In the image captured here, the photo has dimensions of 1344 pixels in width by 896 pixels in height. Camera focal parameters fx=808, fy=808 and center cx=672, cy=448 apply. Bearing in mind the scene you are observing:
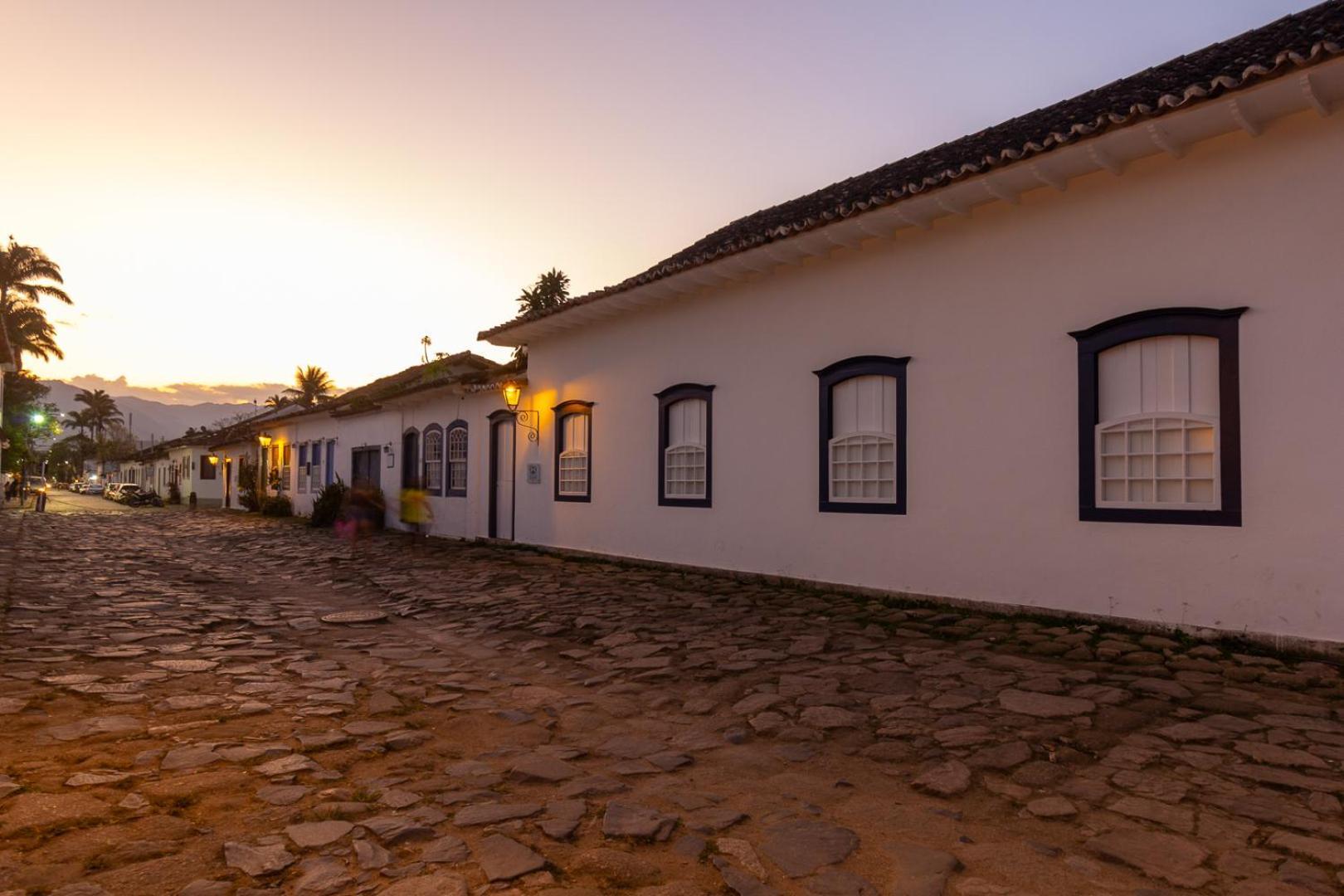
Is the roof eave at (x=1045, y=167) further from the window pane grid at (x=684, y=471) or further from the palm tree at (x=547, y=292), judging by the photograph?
the palm tree at (x=547, y=292)

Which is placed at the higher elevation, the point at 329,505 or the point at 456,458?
the point at 456,458

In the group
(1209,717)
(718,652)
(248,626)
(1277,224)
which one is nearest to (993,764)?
(1209,717)

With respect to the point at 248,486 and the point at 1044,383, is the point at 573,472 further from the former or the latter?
the point at 248,486

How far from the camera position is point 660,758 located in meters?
4.08

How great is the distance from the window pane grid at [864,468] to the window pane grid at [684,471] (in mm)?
2399

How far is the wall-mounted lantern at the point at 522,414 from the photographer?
597 inches

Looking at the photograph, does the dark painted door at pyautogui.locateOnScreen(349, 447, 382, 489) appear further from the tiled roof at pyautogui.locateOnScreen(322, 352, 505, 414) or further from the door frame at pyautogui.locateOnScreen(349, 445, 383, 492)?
the tiled roof at pyautogui.locateOnScreen(322, 352, 505, 414)

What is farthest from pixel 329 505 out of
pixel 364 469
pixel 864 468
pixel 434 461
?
pixel 864 468

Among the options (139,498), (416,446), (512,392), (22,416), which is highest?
(22,416)

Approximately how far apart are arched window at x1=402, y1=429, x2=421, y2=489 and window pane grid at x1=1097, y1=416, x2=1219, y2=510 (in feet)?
53.5

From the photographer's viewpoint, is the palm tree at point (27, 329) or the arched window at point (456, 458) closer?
the arched window at point (456, 458)

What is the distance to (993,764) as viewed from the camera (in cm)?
395

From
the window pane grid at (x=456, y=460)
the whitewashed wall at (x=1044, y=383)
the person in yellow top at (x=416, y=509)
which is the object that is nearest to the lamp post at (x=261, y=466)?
the person in yellow top at (x=416, y=509)

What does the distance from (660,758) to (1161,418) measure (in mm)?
5391
